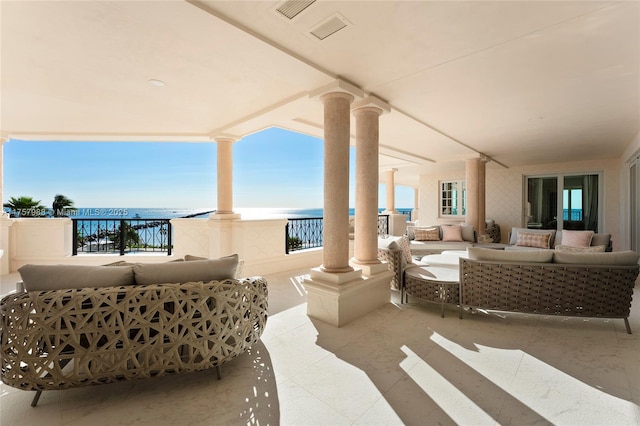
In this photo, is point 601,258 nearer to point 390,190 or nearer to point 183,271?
point 183,271

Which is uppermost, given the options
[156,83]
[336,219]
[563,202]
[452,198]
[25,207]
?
[156,83]

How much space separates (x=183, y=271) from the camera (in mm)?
1849

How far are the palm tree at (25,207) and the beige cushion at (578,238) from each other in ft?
34.3

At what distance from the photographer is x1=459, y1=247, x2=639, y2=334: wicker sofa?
8.07 feet

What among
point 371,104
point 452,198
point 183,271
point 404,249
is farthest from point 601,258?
point 452,198

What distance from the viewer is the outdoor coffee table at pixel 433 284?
2951 mm

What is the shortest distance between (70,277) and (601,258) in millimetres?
4174

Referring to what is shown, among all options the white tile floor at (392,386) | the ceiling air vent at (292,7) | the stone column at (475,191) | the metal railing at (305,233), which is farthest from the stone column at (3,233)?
the stone column at (475,191)

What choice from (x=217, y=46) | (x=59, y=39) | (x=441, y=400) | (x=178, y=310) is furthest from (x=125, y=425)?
(x=59, y=39)

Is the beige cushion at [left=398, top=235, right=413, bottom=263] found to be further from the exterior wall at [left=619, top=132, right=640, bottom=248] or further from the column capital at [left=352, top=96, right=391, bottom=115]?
the exterior wall at [left=619, top=132, right=640, bottom=248]

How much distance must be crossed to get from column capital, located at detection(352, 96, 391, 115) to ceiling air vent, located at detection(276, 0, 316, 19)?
4.87 feet

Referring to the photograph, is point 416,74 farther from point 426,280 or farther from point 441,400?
point 441,400

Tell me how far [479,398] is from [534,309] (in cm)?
145

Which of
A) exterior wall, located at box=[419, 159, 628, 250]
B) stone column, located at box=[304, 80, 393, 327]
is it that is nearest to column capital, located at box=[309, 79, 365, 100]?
stone column, located at box=[304, 80, 393, 327]
